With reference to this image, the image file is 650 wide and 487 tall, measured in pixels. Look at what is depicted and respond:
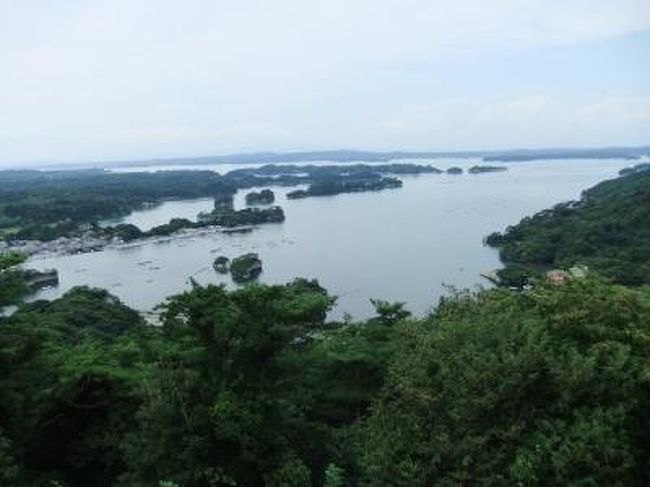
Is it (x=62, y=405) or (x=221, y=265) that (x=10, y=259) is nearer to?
(x=62, y=405)

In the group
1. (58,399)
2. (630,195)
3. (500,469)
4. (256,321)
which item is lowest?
(630,195)

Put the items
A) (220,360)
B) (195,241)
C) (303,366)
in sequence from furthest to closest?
(195,241) < (303,366) < (220,360)

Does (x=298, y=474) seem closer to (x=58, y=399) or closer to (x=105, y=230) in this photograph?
(x=58, y=399)

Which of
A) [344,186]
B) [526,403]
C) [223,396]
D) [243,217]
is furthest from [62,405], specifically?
[344,186]

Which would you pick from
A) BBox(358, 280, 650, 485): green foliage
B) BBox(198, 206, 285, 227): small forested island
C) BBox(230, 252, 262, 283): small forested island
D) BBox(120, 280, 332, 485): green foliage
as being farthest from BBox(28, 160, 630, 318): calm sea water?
BBox(358, 280, 650, 485): green foliage

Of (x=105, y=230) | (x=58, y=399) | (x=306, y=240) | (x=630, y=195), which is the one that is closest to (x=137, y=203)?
(x=105, y=230)

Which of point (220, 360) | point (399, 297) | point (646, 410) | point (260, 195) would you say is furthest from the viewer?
point (260, 195)

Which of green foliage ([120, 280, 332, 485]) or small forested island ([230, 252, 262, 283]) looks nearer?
green foliage ([120, 280, 332, 485])

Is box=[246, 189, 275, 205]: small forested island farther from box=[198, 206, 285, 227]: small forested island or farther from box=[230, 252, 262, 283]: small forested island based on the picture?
box=[230, 252, 262, 283]: small forested island
